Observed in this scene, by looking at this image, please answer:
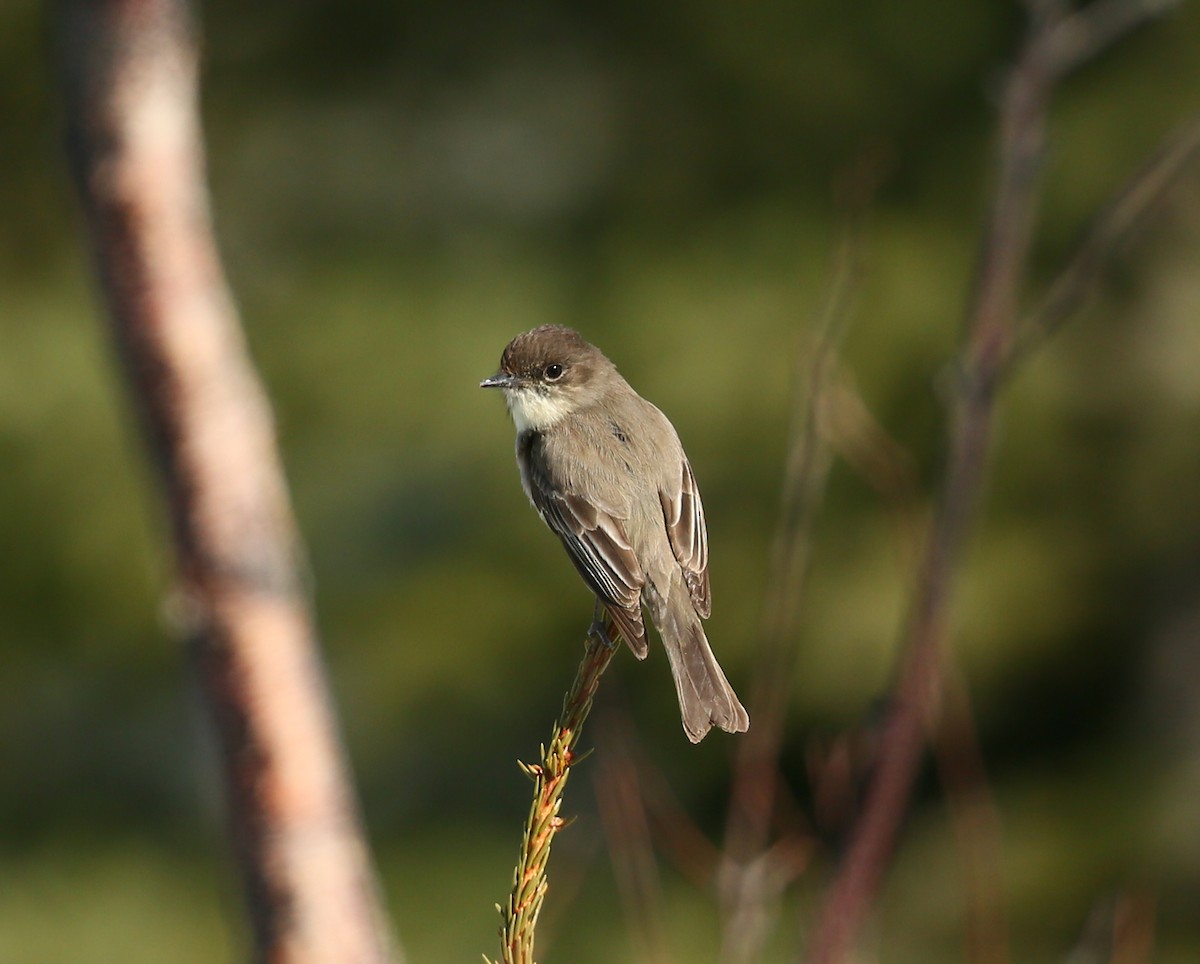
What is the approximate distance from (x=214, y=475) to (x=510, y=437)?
111 inches

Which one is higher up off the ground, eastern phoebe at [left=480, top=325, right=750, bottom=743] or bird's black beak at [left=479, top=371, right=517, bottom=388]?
bird's black beak at [left=479, top=371, right=517, bottom=388]

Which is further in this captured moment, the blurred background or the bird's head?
the blurred background

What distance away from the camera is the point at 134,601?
227 inches

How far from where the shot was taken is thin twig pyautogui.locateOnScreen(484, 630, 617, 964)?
155 cm

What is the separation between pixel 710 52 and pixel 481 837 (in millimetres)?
3073

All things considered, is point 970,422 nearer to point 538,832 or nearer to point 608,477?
point 608,477

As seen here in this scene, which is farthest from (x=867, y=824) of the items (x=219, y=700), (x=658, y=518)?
(x=219, y=700)

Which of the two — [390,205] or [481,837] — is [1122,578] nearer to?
[481,837]

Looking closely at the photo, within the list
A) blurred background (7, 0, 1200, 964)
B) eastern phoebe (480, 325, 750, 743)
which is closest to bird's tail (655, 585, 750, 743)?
eastern phoebe (480, 325, 750, 743)

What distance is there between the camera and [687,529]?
2254mm

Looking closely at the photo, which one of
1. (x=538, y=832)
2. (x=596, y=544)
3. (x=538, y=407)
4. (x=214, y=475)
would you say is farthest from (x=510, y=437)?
(x=538, y=832)

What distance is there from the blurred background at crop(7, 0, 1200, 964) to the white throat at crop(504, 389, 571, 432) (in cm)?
296

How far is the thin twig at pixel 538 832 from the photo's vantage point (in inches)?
60.9

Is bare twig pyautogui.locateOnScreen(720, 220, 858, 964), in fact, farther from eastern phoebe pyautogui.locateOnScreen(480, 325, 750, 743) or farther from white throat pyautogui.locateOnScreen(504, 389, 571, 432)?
white throat pyautogui.locateOnScreen(504, 389, 571, 432)
